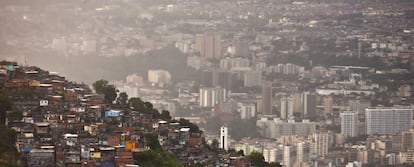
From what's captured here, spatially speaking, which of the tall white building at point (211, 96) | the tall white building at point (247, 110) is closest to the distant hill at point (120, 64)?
the tall white building at point (211, 96)

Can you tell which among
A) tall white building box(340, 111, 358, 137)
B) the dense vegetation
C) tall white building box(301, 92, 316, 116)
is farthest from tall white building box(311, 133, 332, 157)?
the dense vegetation

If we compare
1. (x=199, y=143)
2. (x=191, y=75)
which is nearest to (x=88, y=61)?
(x=191, y=75)

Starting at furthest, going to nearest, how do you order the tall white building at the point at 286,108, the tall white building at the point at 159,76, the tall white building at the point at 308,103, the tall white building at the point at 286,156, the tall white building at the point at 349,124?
A: the tall white building at the point at 159,76, the tall white building at the point at 308,103, the tall white building at the point at 286,108, the tall white building at the point at 349,124, the tall white building at the point at 286,156

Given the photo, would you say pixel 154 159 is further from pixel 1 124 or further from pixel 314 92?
pixel 314 92

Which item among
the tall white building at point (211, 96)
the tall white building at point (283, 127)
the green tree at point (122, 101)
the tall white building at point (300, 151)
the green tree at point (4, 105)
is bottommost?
the tall white building at point (300, 151)

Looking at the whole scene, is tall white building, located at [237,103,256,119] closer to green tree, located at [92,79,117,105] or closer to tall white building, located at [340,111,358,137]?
tall white building, located at [340,111,358,137]

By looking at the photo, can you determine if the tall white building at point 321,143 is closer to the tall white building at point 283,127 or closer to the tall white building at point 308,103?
the tall white building at point 283,127

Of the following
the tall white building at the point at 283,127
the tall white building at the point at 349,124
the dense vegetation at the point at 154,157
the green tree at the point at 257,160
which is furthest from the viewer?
the tall white building at the point at 349,124
